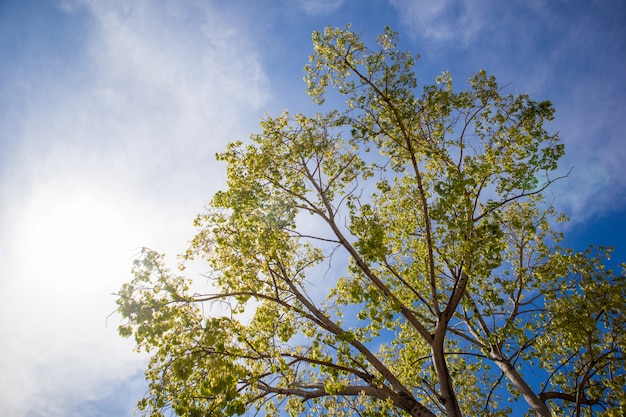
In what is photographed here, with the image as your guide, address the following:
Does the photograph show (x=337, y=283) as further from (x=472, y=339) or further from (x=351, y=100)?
(x=351, y=100)

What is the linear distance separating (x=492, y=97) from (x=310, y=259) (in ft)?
Answer: 31.4

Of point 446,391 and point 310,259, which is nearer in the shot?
point 446,391

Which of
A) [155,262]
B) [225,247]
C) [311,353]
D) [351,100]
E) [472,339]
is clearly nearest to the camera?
[155,262]

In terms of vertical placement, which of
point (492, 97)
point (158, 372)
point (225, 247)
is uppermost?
point (492, 97)

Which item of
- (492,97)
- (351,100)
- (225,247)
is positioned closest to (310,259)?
(225,247)

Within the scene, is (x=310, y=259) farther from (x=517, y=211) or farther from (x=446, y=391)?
(x=517, y=211)

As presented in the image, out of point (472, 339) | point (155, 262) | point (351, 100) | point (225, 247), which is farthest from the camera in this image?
point (472, 339)

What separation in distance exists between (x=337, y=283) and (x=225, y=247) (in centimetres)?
464

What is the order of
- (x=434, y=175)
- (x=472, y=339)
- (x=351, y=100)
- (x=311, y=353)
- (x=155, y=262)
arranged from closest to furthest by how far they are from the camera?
(x=155, y=262) < (x=311, y=353) < (x=351, y=100) < (x=472, y=339) < (x=434, y=175)

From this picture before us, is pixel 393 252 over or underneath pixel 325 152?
underneath

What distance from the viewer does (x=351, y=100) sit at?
11625mm

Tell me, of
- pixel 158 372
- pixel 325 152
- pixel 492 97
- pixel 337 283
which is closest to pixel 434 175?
pixel 492 97

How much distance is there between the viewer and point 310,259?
38.6ft

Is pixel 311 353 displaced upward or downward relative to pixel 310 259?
downward
